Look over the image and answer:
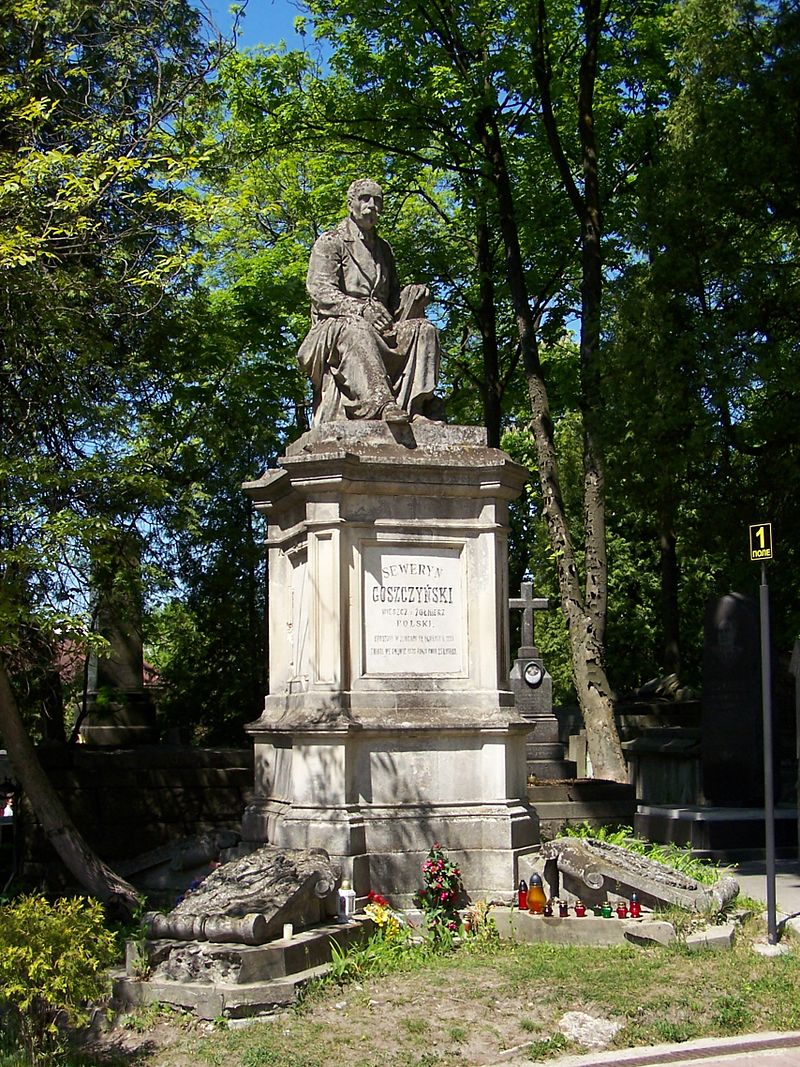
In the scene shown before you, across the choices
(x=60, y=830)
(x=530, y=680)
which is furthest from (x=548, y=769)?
(x=60, y=830)

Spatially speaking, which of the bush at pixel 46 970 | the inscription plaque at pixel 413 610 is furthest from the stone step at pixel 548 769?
the bush at pixel 46 970

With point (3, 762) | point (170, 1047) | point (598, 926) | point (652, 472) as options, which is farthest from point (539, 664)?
point (170, 1047)

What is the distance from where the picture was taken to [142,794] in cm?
1430

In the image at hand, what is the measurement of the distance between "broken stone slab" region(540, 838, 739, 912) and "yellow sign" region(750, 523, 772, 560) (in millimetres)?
Answer: 2479

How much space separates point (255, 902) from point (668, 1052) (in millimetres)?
2915

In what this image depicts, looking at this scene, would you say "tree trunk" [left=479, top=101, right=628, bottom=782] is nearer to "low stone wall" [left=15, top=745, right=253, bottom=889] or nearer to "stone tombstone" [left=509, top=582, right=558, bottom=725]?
"stone tombstone" [left=509, top=582, right=558, bottom=725]

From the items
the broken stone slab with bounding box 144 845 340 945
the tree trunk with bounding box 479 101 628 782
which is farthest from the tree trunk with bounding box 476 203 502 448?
the broken stone slab with bounding box 144 845 340 945

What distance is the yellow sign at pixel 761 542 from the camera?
9.16 m

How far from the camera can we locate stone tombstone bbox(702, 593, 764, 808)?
15859mm

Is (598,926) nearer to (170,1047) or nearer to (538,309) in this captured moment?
(170,1047)

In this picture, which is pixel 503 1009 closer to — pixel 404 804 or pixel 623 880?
pixel 623 880

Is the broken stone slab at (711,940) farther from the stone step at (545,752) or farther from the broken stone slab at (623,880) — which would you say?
the stone step at (545,752)

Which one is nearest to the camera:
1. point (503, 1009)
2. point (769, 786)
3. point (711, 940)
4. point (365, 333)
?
point (503, 1009)

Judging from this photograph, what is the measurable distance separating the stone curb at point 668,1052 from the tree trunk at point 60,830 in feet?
15.9
